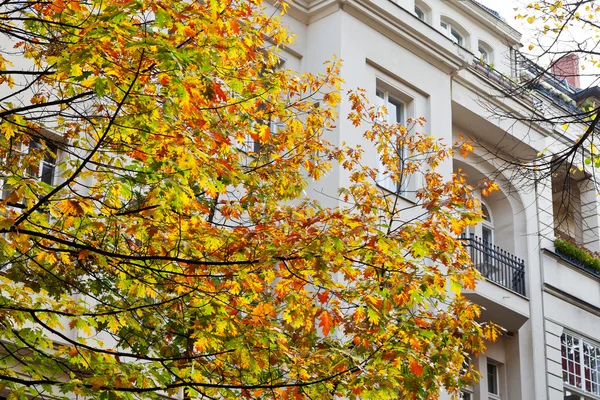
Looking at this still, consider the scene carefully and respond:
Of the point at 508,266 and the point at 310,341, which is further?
the point at 508,266

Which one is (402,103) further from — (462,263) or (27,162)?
(27,162)

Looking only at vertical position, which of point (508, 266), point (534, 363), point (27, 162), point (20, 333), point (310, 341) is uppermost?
point (508, 266)

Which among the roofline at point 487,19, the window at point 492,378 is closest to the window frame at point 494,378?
the window at point 492,378

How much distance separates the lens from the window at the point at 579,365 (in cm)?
2697

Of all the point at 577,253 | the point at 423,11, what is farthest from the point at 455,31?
the point at 577,253

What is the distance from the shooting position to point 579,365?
27.4m

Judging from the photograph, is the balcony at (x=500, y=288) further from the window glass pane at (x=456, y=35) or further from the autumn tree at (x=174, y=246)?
the autumn tree at (x=174, y=246)

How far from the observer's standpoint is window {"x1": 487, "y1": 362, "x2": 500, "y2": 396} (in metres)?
25.9

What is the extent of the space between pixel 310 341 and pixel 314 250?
155 inches

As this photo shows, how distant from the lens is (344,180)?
20.8 m

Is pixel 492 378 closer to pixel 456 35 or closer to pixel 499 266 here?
pixel 499 266

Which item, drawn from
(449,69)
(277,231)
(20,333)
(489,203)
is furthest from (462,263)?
(489,203)

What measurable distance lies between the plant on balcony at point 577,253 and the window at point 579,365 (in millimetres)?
2329

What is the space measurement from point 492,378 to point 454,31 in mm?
9797
